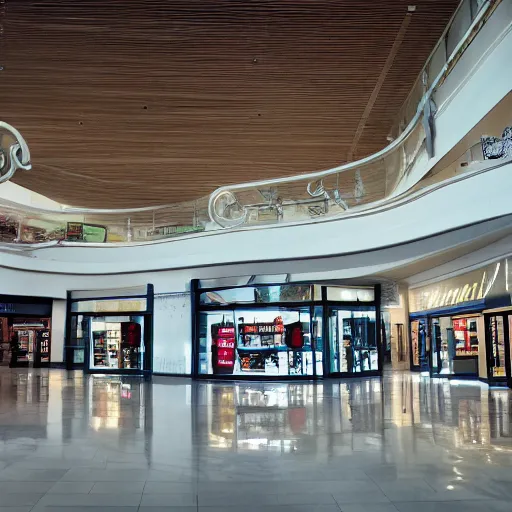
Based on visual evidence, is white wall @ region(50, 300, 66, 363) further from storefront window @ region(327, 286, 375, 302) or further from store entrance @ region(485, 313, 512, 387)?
store entrance @ region(485, 313, 512, 387)

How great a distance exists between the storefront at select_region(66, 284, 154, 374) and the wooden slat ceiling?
3677 mm

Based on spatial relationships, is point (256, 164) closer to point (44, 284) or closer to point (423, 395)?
point (44, 284)

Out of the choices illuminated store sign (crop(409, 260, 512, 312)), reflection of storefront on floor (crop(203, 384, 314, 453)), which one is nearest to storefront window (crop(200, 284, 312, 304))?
reflection of storefront on floor (crop(203, 384, 314, 453))

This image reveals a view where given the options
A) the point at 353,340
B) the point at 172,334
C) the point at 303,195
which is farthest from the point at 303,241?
the point at 172,334

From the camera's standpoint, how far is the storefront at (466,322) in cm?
1256

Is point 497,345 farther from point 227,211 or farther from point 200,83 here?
point 200,83

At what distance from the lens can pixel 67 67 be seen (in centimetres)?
1212

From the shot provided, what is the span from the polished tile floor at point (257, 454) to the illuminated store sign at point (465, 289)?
274cm

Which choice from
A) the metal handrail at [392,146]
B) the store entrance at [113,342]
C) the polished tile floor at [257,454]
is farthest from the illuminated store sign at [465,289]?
the store entrance at [113,342]

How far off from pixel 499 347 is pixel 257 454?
8773mm

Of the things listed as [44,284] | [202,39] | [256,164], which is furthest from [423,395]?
[44,284]

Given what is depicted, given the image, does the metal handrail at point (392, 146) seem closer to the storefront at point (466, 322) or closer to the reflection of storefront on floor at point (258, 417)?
the storefront at point (466, 322)

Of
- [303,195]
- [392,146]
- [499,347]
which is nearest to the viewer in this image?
[392,146]

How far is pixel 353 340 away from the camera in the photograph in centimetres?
1541
